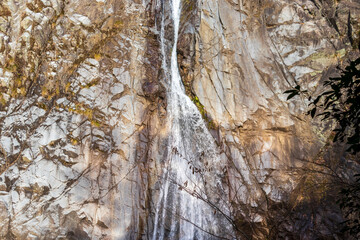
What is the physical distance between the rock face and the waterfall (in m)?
0.22

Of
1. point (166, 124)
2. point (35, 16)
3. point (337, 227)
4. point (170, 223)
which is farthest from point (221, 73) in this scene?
point (35, 16)

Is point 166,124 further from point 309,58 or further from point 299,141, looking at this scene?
point 309,58

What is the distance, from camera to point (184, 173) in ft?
25.7

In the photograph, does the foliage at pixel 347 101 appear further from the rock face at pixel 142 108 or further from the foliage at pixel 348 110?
the rock face at pixel 142 108

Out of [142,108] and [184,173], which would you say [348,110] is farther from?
[142,108]

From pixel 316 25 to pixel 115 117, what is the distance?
5954mm

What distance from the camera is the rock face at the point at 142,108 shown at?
714cm

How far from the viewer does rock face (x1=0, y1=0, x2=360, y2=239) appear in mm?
7137

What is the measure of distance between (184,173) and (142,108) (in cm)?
202

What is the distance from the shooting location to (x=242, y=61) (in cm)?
842

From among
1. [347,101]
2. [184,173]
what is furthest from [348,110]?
[184,173]

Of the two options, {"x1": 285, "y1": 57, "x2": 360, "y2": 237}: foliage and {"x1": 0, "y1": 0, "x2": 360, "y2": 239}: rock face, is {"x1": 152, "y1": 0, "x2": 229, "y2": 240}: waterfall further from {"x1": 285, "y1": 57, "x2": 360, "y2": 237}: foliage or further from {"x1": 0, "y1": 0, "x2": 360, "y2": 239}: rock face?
{"x1": 285, "y1": 57, "x2": 360, "y2": 237}: foliage

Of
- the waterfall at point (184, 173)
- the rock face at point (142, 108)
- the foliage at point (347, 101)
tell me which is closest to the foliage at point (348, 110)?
the foliage at point (347, 101)

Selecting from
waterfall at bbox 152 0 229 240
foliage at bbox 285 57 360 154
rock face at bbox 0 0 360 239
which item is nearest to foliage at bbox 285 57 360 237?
foliage at bbox 285 57 360 154
